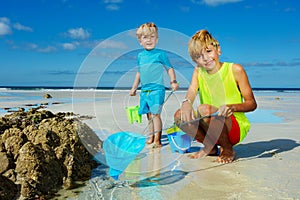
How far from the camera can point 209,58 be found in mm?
3717

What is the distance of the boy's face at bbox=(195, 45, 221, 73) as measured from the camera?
366cm

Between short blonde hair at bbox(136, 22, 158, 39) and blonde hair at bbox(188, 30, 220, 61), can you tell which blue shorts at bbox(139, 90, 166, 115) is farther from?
blonde hair at bbox(188, 30, 220, 61)

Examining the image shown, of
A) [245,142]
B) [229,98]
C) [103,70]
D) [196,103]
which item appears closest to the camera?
[103,70]

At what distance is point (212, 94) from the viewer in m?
3.83

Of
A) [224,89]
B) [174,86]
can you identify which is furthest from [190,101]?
[174,86]

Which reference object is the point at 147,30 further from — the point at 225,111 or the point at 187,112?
the point at 225,111

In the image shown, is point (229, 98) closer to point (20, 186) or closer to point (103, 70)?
point (103, 70)

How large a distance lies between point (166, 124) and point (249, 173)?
75.2 inches

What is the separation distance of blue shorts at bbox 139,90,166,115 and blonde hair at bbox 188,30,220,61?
1.19m

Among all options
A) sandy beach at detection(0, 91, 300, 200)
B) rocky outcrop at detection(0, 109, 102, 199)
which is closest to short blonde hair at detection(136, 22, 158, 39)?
sandy beach at detection(0, 91, 300, 200)

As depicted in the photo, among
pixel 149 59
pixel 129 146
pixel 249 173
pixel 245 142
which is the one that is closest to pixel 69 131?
pixel 129 146

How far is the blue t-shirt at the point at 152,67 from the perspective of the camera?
14.5 ft

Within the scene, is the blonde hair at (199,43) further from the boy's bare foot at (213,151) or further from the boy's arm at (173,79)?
the boy's bare foot at (213,151)

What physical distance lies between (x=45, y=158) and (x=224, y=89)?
6.84 feet
